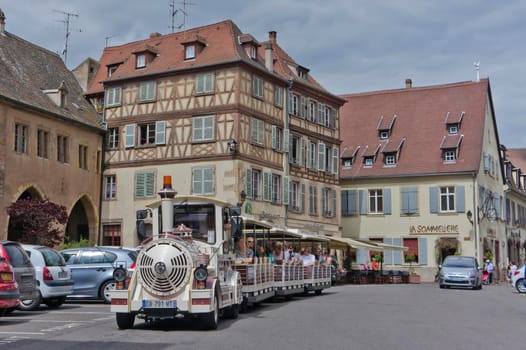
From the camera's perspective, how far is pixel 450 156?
157ft

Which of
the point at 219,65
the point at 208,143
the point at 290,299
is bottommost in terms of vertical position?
the point at 290,299

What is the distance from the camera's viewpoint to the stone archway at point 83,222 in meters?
37.9

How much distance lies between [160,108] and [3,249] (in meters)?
22.8

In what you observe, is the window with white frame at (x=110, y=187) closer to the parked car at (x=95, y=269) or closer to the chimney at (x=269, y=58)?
the chimney at (x=269, y=58)

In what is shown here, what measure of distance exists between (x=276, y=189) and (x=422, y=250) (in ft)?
42.9

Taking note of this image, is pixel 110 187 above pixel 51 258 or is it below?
above

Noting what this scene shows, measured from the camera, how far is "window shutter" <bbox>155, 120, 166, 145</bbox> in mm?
36562

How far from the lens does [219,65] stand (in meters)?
35.3

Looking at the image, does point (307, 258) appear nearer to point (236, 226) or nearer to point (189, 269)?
point (236, 226)

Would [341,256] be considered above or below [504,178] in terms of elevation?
below

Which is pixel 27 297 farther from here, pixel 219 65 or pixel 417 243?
pixel 417 243

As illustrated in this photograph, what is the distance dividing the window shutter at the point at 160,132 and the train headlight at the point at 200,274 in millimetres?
24347

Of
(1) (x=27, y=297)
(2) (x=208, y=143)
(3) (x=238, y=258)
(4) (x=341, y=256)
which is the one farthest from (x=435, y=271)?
(1) (x=27, y=297)

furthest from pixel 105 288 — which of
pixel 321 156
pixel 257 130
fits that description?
pixel 321 156
